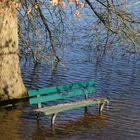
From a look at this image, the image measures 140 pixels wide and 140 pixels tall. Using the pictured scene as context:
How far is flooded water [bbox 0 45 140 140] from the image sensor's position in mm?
10594

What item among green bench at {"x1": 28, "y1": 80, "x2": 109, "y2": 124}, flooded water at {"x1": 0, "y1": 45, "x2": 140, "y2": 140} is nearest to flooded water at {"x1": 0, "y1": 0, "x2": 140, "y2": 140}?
flooded water at {"x1": 0, "y1": 45, "x2": 140, "y2": 140}

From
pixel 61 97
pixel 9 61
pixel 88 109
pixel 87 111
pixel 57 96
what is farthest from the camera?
pixel 9 61

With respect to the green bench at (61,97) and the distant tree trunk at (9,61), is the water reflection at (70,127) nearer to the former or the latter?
the green bench at (61,97)

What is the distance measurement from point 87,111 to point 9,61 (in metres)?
2.83

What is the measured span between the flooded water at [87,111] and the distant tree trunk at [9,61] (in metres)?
0.56

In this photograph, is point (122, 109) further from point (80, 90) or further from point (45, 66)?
point (45, 66)

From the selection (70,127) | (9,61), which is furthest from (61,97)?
(9,61)

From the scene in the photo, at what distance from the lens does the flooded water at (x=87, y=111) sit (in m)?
10.6

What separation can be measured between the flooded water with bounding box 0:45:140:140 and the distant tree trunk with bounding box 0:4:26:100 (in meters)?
0.56

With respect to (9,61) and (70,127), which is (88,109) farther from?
(9,61)

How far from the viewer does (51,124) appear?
11.2 m

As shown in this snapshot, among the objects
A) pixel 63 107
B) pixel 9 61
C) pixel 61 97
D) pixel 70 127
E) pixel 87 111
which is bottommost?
pixel 70 127

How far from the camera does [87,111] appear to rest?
12555mm

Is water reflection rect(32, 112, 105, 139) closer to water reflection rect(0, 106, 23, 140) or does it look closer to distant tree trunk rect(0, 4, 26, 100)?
water reflection rect(0, 106, 23, 140)
